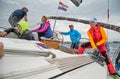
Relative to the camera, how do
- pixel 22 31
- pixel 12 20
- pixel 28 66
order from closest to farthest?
1. pixel 28 66
2. pixel 22 31
3. pixel 12 20

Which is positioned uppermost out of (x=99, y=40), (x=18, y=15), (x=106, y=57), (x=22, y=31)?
(x=18, y=15)

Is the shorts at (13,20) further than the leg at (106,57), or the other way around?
the shorts at (13,20)

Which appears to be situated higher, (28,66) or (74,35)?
(74,35)

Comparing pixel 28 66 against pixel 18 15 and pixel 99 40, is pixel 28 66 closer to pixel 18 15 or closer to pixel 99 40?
pixel 99 40

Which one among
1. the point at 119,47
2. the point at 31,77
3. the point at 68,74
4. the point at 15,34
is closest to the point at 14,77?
the point at 31,77

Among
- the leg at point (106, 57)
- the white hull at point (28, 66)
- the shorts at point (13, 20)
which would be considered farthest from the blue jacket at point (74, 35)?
the white hull at point (28, 66)

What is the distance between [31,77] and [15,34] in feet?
10.0

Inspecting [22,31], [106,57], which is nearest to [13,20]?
[22,31]

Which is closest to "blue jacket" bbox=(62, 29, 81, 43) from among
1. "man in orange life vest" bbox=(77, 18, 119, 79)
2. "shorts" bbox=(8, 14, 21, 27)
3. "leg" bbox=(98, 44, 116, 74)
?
"shorts" bbox=(8, 14, 21, 27)

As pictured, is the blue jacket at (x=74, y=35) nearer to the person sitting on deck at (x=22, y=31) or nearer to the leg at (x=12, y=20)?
the leg at (x=12, y=20)

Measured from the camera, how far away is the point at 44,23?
765 cm

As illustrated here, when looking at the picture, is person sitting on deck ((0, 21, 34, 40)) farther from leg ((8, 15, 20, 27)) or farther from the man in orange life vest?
the man in orange life vest

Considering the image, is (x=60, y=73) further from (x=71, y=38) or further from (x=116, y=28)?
(x=116, y=28)

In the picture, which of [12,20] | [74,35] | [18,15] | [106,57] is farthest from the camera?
[74,35]
